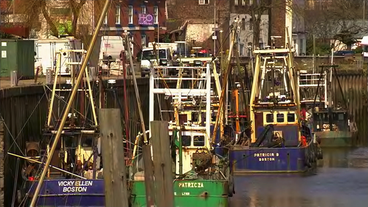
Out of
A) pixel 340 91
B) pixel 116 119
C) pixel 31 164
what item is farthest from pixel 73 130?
pixel 340 91

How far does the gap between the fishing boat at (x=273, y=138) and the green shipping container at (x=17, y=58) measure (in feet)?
30.9

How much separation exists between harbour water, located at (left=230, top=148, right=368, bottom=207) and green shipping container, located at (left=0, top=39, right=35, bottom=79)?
10222mm

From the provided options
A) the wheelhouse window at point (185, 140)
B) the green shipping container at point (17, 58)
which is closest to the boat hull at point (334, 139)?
the green shipping container at point (17, 58)

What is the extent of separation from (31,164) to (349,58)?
209 feet

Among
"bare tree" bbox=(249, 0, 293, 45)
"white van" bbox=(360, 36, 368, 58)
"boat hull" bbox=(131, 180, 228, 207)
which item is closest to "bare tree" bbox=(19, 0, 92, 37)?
"bare tree" bbox=(249, 0, 293, 45)

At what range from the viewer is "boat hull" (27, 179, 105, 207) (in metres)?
34.5

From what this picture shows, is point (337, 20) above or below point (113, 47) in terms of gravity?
above

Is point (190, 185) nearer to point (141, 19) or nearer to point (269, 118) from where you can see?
point (269, 118)

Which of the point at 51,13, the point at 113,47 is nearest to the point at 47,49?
the point at 51,13

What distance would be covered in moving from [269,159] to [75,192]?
676 inches

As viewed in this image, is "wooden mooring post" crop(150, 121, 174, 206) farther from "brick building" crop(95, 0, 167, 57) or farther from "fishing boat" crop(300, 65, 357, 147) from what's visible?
"brick building" crop(95, 0, 167, 57)

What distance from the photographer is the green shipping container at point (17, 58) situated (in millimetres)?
49500

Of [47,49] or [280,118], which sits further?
[47,49]

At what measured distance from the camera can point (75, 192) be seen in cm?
3466
